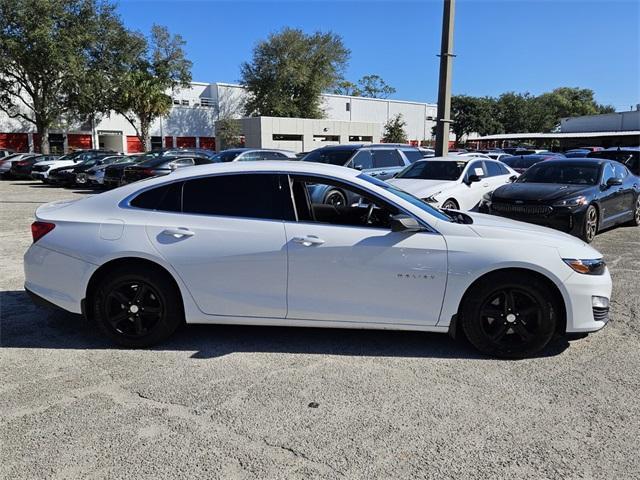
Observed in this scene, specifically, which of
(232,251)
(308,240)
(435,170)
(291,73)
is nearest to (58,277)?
(232,251)

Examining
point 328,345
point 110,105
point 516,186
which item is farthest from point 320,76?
point 328,345

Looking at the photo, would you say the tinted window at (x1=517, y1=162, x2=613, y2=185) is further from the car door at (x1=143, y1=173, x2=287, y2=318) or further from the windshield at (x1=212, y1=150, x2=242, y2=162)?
the windshield at (x1=212, y1=150, x2=242, y2=162)

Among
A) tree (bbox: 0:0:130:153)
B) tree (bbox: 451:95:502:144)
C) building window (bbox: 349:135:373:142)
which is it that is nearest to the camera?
tree (bbox: 0:0:130:153)

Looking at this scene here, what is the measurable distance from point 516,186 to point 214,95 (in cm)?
5485

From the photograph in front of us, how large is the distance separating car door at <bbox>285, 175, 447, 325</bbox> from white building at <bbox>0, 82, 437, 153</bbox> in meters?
45.0

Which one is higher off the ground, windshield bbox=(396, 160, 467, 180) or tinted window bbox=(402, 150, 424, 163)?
tinted window bbox=(402, 150, 424, 163)

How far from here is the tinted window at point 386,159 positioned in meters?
13.6

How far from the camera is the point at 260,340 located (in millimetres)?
4488

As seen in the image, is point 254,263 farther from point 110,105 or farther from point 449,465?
point 110,105

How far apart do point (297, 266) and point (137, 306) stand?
138 centimetres

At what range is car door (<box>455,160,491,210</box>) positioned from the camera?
33.4 ft

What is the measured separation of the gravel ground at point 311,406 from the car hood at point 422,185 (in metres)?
4.98

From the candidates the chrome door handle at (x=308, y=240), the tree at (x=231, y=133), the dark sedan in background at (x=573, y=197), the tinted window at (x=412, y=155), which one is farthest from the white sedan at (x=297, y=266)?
the tree at (x=231, y=133)

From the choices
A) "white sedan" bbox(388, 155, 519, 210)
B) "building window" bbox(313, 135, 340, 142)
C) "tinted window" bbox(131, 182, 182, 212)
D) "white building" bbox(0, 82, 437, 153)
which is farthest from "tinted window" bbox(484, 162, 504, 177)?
"building window" bbox(313, 135, 340, 142)
